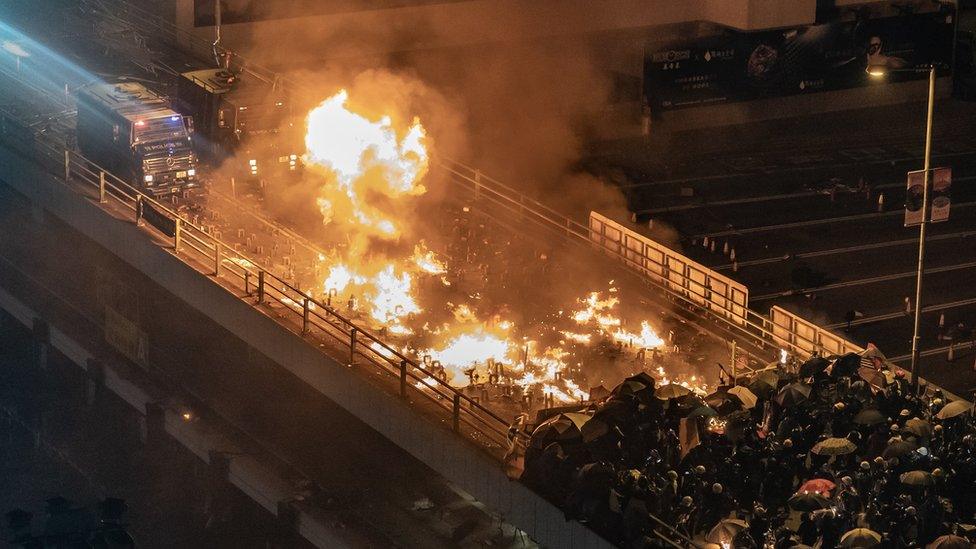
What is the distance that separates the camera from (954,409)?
21.6m

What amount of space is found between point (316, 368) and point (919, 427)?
9.71 m

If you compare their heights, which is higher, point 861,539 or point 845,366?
point 845,366

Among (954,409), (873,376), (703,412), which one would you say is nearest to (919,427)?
(954,409)

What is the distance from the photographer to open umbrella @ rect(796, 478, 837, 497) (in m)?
19.9

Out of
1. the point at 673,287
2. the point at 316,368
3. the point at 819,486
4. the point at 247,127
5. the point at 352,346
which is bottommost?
the point at 316,368

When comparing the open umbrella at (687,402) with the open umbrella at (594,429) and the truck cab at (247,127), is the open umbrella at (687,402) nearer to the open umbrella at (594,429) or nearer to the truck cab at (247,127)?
the open umbrella at (594,429)

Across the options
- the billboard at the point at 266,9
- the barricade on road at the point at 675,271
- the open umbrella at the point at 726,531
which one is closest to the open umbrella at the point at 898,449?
the open umbrella at the point at 726,531

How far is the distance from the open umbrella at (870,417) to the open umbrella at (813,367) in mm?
1210

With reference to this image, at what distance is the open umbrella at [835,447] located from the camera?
20469 mm

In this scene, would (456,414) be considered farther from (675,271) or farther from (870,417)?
(675,271)

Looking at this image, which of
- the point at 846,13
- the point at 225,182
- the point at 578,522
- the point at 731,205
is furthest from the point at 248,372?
the point at 846,13

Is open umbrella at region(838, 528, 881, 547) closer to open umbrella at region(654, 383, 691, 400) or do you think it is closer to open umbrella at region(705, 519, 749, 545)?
open umbrella at region(705, 519, 749, 545)

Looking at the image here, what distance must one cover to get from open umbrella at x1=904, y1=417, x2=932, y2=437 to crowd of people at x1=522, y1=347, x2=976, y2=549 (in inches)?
0.9

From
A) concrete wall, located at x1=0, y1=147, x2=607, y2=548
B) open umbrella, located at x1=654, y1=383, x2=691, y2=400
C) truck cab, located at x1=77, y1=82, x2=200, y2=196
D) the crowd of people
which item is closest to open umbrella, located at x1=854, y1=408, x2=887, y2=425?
the crowd of people
